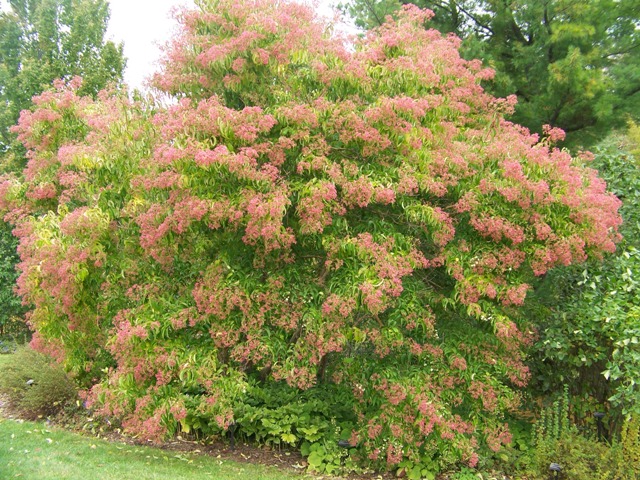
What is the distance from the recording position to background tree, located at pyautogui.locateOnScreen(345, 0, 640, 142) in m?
8.34

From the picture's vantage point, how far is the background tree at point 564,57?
8.34 metres

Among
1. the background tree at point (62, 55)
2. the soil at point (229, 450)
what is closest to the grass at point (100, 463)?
the soil at point (229, 450)

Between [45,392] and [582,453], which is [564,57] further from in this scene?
[45,392]

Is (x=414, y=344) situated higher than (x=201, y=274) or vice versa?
(x=201, y=274)

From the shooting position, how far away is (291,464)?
252 inches

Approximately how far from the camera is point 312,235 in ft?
18.7

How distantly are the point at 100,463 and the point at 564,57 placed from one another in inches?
349

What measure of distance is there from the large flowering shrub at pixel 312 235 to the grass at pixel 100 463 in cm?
57

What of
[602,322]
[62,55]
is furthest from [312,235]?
[62,55]

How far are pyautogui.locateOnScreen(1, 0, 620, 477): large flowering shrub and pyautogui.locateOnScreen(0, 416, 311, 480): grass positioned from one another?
568mm

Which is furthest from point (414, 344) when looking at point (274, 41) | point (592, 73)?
point (592, 73)

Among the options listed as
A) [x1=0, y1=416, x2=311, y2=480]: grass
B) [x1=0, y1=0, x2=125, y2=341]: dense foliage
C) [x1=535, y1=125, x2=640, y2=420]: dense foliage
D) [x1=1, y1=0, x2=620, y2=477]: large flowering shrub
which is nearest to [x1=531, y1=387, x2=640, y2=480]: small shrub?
[x1=535, y1=125, x2=640, y2=420]: dense foliage

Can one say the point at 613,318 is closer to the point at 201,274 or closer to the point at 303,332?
the point at 303,332

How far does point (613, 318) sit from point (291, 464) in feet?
13.2
